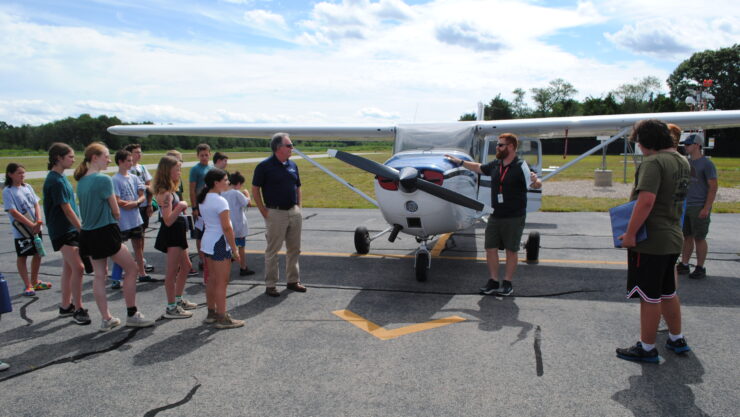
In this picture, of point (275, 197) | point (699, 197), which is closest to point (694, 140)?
point (699, 197)

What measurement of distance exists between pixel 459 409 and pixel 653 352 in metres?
1.68

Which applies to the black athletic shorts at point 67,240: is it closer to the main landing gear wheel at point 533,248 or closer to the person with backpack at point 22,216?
the person with backpack at point 22,216

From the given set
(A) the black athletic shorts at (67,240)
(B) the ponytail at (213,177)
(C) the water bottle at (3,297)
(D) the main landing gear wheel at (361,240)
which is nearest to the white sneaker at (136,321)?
(A) the black athletic shorts at (67,240)

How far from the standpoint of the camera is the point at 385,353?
3.58 m

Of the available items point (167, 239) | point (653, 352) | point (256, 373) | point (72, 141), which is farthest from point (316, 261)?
point (72, 141)

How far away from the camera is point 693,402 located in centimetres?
280

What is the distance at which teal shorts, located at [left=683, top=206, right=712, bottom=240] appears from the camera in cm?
538

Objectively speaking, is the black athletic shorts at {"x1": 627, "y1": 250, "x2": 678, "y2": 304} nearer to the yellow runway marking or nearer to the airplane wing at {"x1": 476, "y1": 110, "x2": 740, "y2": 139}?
the yellow runway marking

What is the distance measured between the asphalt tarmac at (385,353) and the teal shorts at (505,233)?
0.58 meters

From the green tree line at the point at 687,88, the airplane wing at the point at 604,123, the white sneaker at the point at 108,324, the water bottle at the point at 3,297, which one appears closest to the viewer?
the water bottle at the point at 3,297

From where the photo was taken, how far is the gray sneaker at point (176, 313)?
4.39m

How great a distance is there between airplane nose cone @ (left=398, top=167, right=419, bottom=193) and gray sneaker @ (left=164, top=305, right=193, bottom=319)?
2.60 meters

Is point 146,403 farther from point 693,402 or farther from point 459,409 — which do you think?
point 693,402

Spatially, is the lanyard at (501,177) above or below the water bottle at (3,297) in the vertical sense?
above
